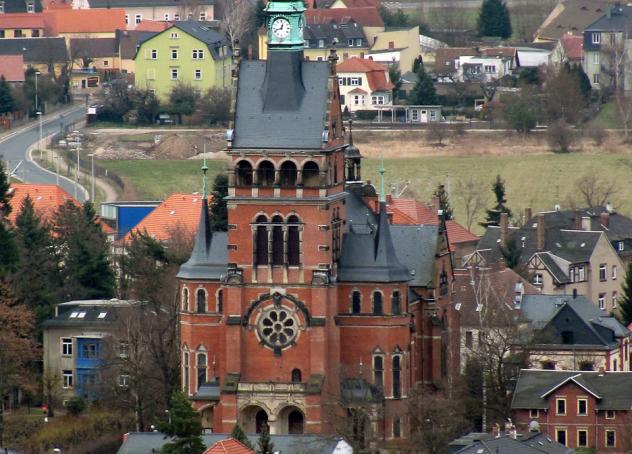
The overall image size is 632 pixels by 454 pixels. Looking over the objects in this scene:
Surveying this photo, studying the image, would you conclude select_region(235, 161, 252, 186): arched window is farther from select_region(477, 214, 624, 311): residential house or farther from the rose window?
select_region(477, 214, 624, 311): residential house

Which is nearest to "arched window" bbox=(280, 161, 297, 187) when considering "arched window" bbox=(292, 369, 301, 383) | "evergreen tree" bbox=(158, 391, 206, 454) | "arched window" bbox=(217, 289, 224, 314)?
"arched window" bbox=(217, 289, 224, 314)

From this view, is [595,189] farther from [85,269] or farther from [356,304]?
[356,304]

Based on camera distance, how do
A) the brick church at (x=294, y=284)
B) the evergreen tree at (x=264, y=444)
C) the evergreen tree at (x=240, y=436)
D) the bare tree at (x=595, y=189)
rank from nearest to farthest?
the evergreen tree at (x=264, y=444), the evergreen tree at (x=240, y=436), the brick church at (x=294, y=284), the bare tree at (x=595, y=189)

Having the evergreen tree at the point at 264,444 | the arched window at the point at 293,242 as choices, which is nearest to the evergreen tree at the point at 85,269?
the arched window at the point at 293,242

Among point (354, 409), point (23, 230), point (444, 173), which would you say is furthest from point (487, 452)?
point (444, 173)

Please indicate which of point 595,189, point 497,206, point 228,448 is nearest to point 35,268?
point 228,448

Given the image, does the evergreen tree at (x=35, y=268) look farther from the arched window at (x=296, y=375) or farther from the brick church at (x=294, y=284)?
the arched window at (x=296, y=375)

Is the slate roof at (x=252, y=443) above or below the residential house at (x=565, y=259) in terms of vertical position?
below
